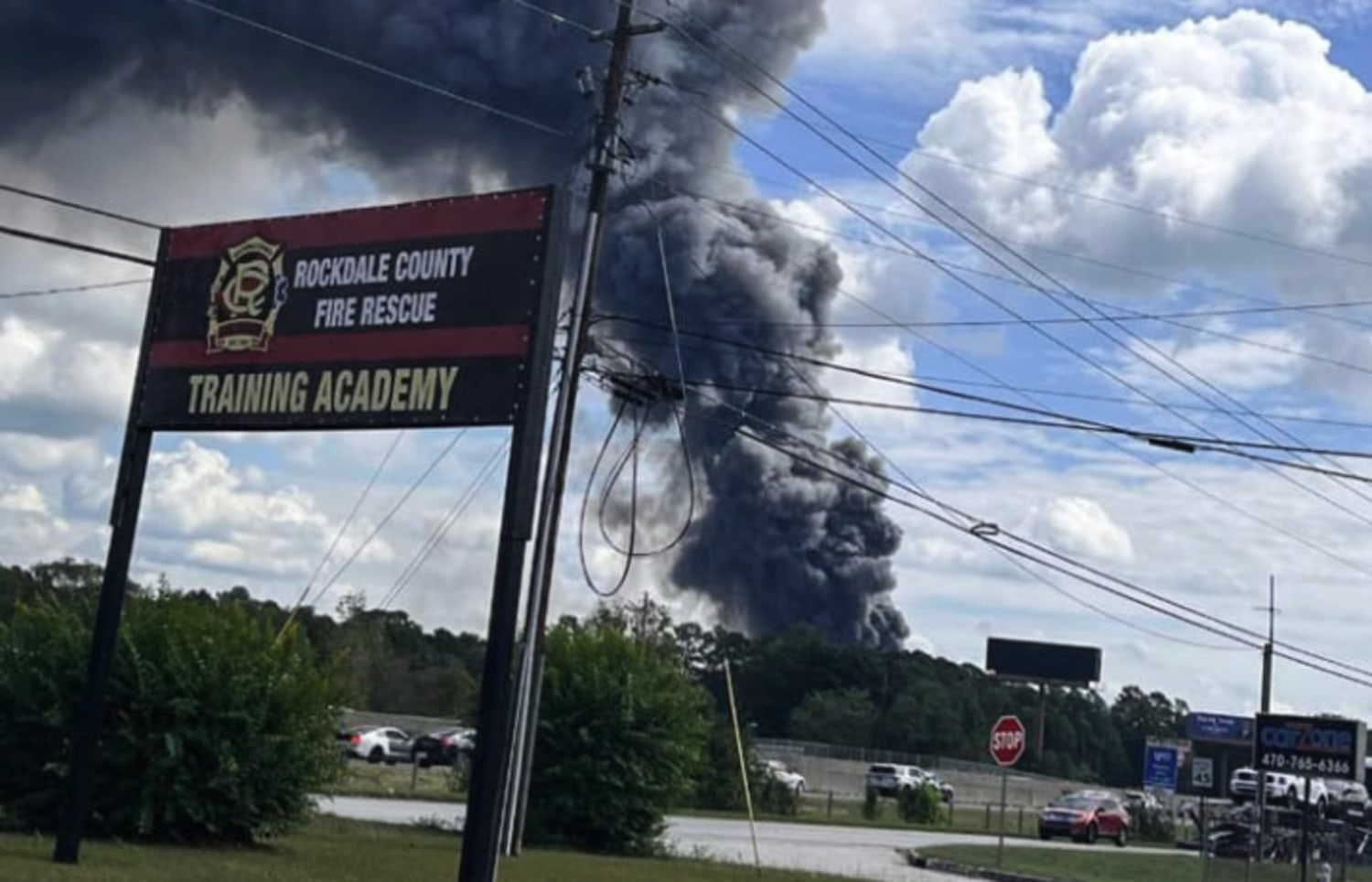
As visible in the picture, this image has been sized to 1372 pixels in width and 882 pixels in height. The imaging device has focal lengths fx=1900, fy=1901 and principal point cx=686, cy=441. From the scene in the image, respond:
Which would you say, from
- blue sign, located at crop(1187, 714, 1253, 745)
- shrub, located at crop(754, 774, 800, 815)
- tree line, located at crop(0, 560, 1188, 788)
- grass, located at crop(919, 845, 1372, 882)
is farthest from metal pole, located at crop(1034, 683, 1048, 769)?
grass, located at crop(919, 845, 1372, 882)

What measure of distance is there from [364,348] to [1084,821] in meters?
38.4

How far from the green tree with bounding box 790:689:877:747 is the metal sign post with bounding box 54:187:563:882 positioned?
281ft

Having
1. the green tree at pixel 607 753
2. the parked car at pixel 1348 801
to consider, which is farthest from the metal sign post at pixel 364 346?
the parked car at pixel 1348 801

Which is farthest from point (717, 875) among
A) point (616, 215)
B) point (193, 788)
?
point (616, 215)

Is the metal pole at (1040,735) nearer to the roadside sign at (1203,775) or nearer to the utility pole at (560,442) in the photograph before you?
the roadside sign at (1203,775)

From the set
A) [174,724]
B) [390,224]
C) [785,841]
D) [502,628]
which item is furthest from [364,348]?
[785,841]

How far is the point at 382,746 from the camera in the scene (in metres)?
60.3

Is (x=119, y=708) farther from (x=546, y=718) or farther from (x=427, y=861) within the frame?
(x=546, y=718)

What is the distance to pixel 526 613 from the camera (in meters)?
25.1

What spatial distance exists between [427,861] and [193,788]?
271cm

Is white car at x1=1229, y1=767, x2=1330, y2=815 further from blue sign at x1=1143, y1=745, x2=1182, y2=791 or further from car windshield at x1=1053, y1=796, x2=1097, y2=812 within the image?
blue sign at x1=1143, y1=745, x2=1182, y2=791

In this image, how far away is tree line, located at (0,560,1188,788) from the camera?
8281cm

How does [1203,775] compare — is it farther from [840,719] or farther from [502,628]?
[840,719]

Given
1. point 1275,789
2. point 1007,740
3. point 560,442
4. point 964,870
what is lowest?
point 964,870
